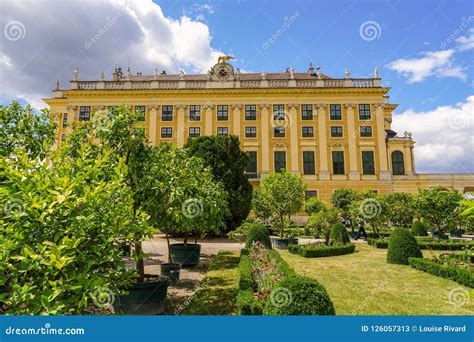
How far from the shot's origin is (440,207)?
1752 centimetres

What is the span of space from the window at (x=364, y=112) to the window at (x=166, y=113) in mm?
23205

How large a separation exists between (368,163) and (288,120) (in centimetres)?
1080

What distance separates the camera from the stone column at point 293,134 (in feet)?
117

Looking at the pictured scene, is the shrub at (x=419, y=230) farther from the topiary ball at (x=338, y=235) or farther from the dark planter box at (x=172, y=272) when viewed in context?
the dark planter box at (x=172, y=272)

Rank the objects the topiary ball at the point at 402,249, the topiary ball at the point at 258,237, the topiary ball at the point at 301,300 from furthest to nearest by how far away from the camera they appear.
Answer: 1. the topiary ball at the point at 258,237
2. the topiary ball at the point at 402,249
3. the topiary ball at the point at 301,300

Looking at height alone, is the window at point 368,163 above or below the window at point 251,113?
below

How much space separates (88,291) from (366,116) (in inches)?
1490

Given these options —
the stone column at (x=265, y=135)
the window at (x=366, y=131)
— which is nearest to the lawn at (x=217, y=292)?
the stone column at (x=265, y=135)

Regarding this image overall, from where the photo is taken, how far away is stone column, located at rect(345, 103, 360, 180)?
35.1m

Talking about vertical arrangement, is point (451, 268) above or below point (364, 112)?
below

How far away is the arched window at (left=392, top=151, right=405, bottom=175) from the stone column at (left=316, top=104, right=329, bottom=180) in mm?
8792

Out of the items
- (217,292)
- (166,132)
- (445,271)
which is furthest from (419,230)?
(166,132)

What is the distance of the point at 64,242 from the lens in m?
3.17

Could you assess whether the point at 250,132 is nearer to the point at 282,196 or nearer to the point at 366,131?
the point at 366,131
